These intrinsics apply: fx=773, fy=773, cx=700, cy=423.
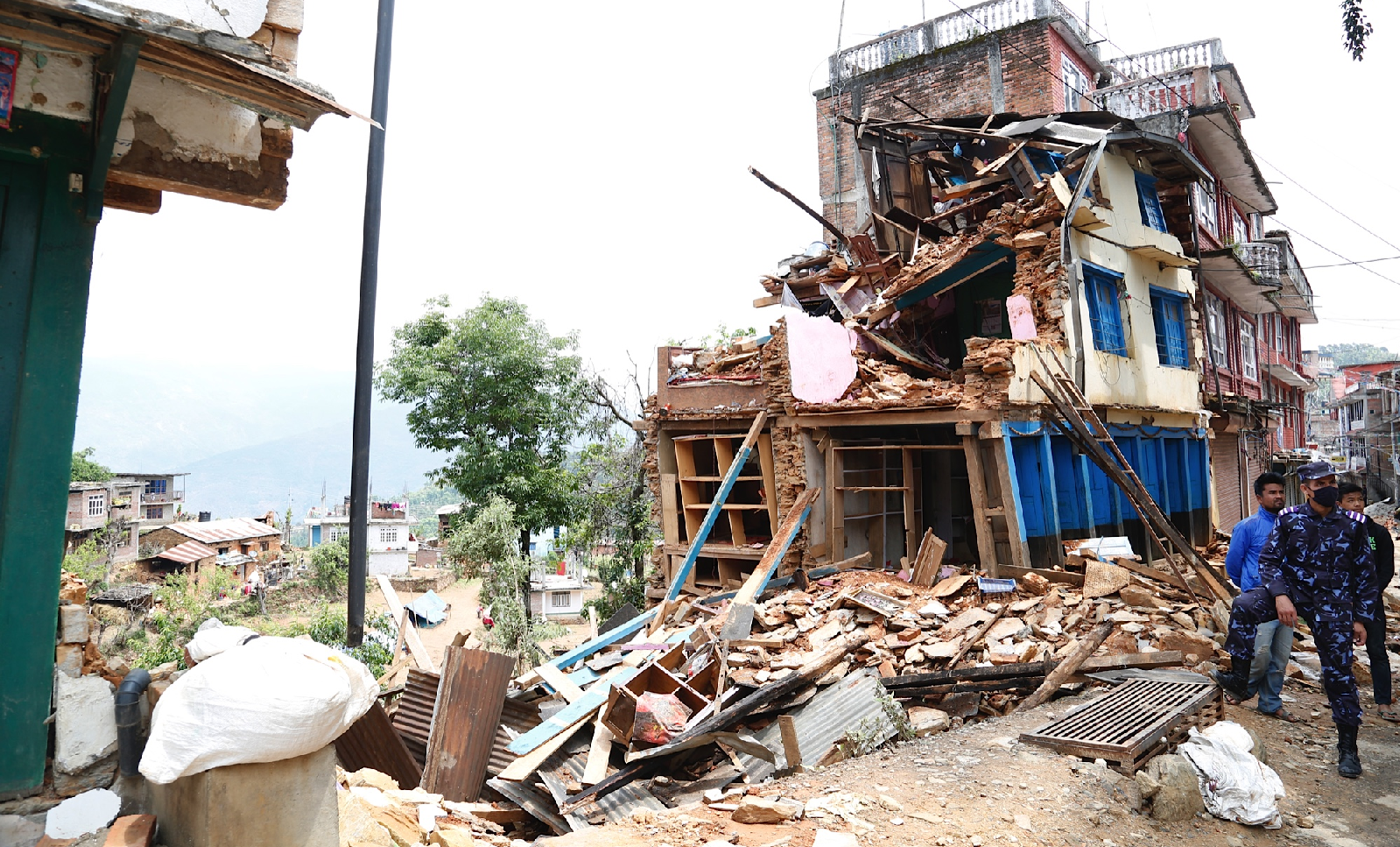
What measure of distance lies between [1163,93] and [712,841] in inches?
967

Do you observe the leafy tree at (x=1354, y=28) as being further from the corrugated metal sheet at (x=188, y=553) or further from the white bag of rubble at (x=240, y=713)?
the corrugated metal sheet at (x=188, y=553)

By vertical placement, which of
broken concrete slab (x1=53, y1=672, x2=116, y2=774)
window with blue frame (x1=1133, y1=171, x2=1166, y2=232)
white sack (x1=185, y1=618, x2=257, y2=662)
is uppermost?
window with blue frame (x1=1133, y1=171, x2=1166, y2=232)

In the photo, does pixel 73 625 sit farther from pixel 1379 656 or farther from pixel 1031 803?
pixel 1379 656

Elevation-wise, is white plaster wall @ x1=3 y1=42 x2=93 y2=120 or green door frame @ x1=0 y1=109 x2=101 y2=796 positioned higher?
white plaster wall @ x1=3 y1=42 x2=93 y2=120

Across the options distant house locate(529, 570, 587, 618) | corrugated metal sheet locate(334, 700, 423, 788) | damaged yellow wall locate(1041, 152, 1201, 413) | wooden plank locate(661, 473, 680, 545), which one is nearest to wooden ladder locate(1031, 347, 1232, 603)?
damaged yellow wall locate(1041, 152, 1201, 413)

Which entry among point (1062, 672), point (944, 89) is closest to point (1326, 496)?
point (1062, 672)

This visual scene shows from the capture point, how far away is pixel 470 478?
22.1 metres

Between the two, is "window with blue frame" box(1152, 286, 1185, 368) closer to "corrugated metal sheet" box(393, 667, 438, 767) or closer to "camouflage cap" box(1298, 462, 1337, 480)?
"camouflage cap" box(1298, 462, 1337, 480)

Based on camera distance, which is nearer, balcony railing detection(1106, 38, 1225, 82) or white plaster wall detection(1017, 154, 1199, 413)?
white plaster wall detection(1017, 154, 1199, 413)

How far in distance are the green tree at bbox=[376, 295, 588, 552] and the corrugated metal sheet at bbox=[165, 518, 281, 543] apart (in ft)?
81.0

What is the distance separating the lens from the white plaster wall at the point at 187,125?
3.64m

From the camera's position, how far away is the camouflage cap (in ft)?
17.7

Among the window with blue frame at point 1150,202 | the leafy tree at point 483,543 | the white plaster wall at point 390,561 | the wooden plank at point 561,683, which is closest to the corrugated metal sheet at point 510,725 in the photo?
the wooden plank at point 561,683

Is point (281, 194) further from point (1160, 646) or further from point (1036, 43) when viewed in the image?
point (1036, 43)
